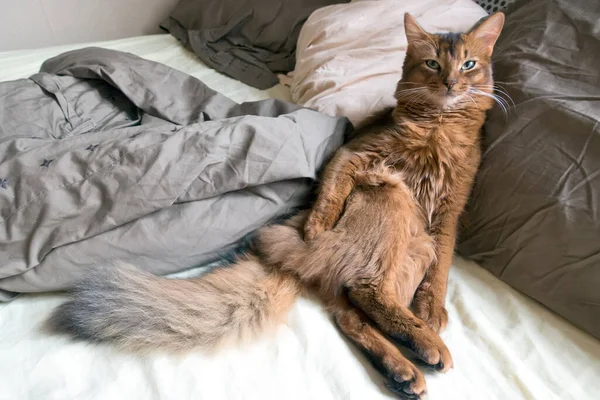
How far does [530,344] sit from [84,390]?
2.97ft

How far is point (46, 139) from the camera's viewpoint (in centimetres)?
122

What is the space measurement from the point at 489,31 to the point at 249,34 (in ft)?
3.87

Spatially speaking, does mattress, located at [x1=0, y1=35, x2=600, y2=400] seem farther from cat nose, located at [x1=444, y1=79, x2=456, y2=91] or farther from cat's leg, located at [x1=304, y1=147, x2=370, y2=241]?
cat nose, located at [x1=444, y1=79, x2=456, y2=91]

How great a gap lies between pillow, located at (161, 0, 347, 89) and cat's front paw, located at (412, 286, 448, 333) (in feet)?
4.00

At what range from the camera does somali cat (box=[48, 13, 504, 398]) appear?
2.90ft

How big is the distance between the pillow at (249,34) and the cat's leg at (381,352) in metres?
1.24

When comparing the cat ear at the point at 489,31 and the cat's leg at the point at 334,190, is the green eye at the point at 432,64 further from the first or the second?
the cat's leg at the point at 334,190

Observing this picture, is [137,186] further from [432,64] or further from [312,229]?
[432,64]

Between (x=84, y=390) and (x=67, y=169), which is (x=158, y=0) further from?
(x=84, y=390)

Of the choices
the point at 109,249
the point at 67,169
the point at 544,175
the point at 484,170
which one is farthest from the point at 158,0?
the point at 544,175

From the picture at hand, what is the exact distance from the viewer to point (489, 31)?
123cm

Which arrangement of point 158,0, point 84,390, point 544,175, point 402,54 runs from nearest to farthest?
point 84,390, point 544,175, point 402,54, point 158,0

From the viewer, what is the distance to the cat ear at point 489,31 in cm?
120

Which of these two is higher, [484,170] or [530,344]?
[484,170]
